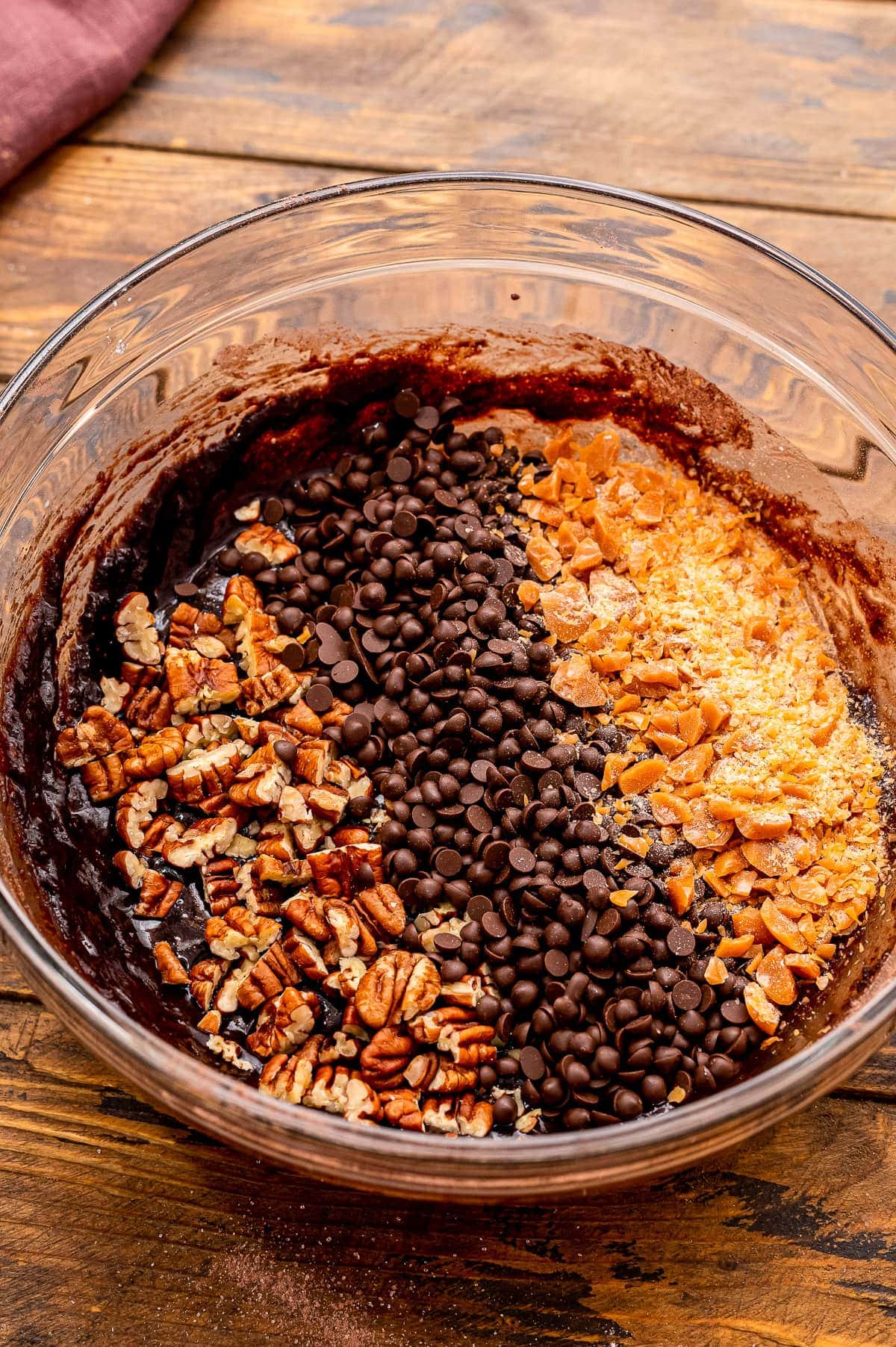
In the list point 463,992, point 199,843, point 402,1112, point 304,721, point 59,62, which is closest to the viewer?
point 402,1112

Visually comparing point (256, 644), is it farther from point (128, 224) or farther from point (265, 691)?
point (128, 224)

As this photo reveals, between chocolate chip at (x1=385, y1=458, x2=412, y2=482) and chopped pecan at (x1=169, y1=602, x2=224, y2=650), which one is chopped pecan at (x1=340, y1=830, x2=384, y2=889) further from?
chocolate chip at (x1=385, y1=458, x2=412, y2=482)

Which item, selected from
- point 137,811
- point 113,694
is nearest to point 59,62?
point 113,694

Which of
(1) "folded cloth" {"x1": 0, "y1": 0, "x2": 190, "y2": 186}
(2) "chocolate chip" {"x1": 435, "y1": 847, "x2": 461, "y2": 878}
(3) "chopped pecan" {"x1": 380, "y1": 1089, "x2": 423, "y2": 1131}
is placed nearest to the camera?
(3) "chopped pecan" {"x1": 380, "y1": 1089, "x2": 423, "y2": 1131}

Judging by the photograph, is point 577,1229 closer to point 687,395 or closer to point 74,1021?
point 74,1021

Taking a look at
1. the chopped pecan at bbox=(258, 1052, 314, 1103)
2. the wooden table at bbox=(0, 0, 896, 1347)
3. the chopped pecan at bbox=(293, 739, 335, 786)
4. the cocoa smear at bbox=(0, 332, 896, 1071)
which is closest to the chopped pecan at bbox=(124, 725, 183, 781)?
the cocoa smear at bbox=(0, 332, 896, 1071)

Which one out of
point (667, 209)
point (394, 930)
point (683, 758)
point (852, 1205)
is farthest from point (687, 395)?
point (852, 1205)
